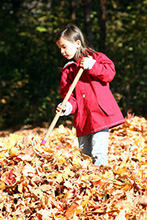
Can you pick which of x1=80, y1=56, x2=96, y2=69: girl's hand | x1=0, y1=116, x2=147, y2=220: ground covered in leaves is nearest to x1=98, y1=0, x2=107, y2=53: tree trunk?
x1=80, y1=56, x2=96, y2=69: girl's hand

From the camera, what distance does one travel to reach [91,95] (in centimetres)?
302

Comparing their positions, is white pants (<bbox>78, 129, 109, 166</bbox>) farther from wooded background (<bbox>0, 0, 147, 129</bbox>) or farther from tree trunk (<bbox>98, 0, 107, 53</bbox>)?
tree trunk (<bbox>98, 0, 107, 53</bbox>)

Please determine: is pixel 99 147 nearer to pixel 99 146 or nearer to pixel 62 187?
pixel 99 146

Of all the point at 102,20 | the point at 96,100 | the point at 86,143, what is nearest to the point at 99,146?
the point at 86,143

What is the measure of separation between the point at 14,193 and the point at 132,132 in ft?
7.41

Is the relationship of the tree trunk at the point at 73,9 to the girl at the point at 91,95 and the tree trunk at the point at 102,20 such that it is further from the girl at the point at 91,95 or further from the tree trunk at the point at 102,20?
the girl at the point at 91,95

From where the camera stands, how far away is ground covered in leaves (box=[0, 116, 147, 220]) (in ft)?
8.11

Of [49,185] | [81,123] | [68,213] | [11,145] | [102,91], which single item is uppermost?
[102,91]

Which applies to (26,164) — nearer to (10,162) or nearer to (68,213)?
(10,162)

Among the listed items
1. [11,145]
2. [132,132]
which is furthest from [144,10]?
[11,145]

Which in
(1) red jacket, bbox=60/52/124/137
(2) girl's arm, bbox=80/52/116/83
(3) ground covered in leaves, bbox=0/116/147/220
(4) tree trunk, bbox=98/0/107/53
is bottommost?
(3) ground covered in leaves, bbox=0/116/147/220

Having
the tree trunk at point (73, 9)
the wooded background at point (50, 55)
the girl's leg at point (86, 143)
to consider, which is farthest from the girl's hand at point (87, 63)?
the tree trunk at point (73, 9)

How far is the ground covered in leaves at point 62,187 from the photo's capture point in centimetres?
247

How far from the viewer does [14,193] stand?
8.96 ft
